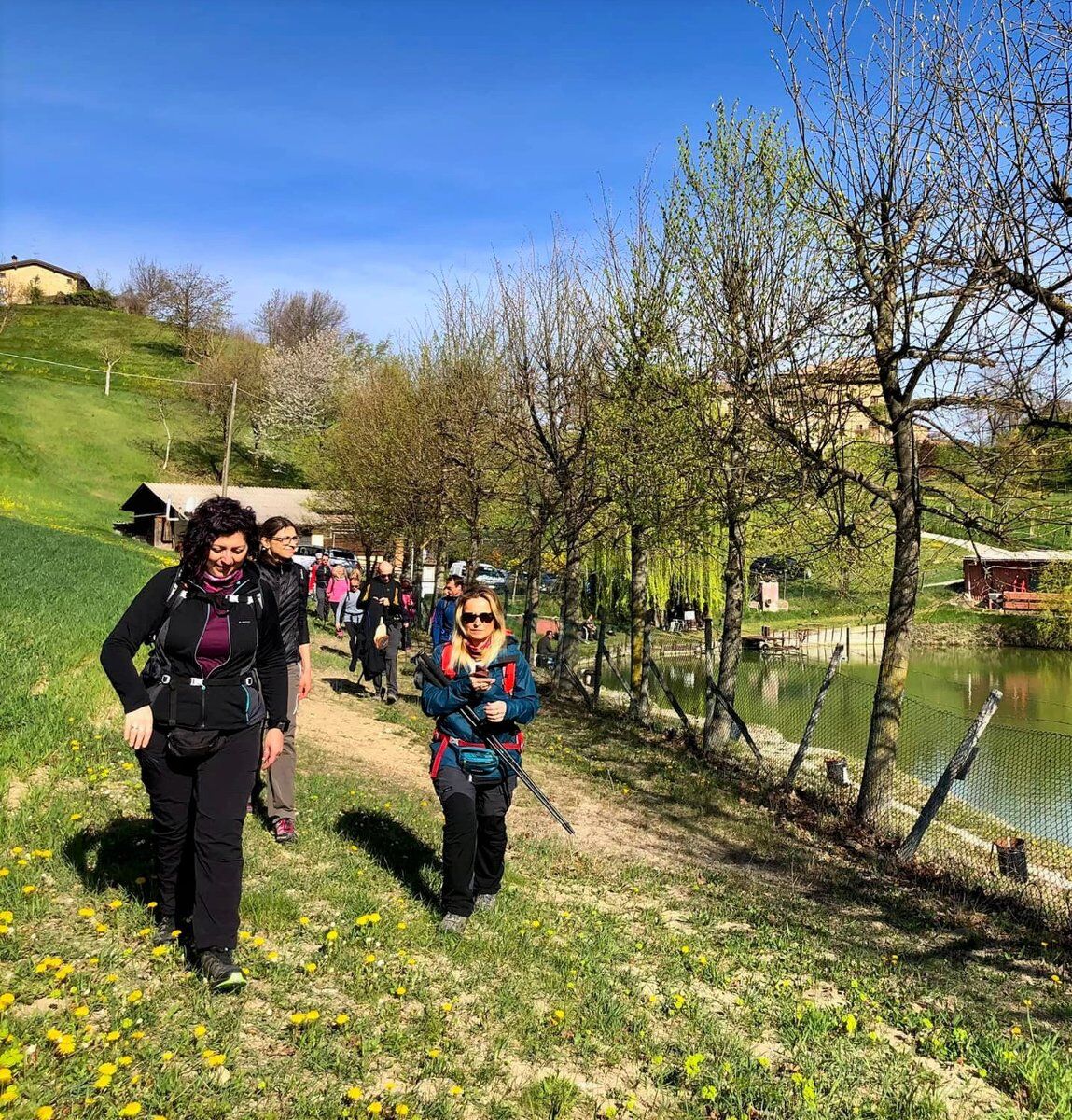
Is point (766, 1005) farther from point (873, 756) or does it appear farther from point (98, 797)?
point (873, 756)

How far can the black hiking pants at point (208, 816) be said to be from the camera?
12.2 feet

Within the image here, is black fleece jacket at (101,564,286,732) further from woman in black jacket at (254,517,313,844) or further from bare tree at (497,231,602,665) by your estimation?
bare tree at (497,231,602,665)

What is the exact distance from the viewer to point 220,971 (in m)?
3.60

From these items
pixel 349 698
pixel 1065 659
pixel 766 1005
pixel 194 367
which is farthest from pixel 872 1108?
pixel 194 367

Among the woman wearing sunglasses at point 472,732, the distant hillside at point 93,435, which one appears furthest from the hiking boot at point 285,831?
the distant hillside at point 93,435

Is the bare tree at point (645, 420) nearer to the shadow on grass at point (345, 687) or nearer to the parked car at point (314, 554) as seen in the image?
the shadow on grass at point (345, 687)

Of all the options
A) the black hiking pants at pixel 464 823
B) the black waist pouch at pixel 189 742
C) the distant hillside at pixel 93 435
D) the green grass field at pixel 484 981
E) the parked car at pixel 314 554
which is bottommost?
the green grass field at pixel 484 981

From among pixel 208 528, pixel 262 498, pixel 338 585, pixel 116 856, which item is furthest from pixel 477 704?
pixel 262 498

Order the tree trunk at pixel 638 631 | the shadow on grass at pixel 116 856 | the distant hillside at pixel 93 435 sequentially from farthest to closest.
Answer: the distant hillside at pixel 93 435 → the tree trunk at pixel 638 631 → the shadow on grass at pixel 116 856

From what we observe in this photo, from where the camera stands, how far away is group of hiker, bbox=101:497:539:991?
12.1 ft

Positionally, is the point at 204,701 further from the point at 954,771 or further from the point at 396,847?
the point at 954,771

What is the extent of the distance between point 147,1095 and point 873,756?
8.13m

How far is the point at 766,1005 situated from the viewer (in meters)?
4.30

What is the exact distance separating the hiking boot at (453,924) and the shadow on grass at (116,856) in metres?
1.49
